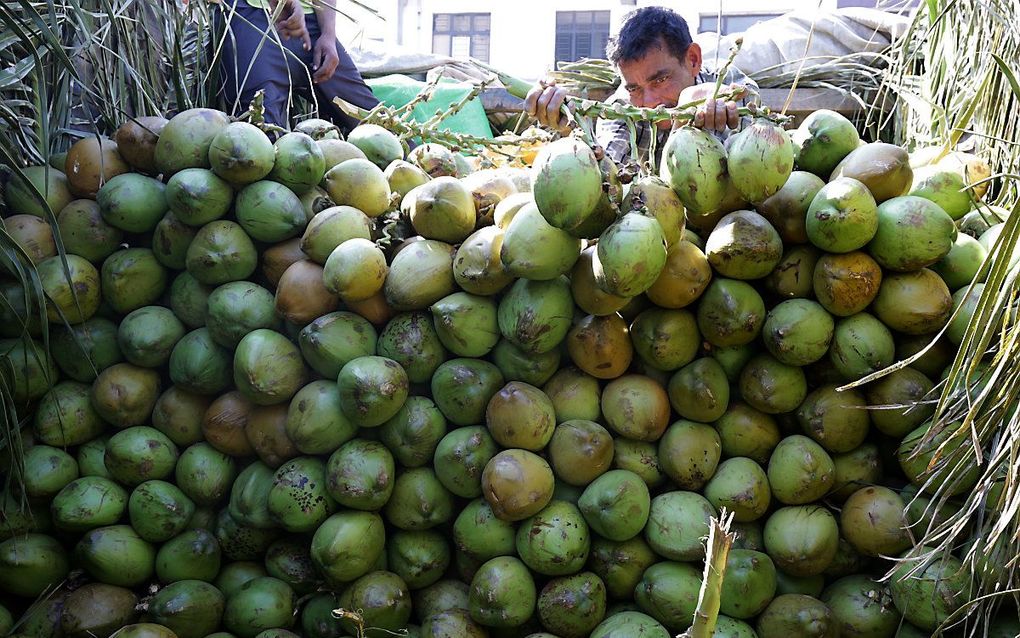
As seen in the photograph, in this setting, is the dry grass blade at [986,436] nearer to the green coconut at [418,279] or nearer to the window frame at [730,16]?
the green coconut at [418,279]

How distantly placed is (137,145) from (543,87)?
3.54ft

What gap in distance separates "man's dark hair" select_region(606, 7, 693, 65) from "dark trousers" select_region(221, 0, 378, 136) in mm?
1201

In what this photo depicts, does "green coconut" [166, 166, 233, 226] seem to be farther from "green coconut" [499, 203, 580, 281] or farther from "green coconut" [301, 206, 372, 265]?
"green coconut" [499, 203, 580, 281]

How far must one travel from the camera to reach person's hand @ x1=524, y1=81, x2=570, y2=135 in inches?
80.0

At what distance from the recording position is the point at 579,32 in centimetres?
1691

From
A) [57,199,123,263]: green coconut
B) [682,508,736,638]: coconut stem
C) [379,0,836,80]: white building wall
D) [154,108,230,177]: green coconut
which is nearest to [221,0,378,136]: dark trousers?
[154,108,230,177]: green coconut

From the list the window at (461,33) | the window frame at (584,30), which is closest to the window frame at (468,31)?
the window at (461,33)

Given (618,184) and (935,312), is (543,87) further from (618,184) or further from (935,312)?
(935,312)

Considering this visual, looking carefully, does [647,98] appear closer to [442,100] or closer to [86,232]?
[442,100]

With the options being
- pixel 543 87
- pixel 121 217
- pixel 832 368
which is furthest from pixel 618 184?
pixel 121 217

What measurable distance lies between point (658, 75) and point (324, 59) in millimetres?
1555

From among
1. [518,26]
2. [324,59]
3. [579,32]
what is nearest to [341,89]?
[324,59]

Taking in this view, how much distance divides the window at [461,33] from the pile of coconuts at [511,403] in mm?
16159

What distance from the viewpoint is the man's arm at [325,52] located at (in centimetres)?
399
